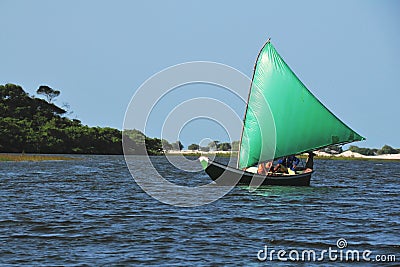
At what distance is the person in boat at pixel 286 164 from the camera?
132ft

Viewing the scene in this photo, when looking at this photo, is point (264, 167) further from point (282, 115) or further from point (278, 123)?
point (282, 115)

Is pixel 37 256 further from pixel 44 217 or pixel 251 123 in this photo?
pixel 251 123

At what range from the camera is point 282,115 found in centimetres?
3969

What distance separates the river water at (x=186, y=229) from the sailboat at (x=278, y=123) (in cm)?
435

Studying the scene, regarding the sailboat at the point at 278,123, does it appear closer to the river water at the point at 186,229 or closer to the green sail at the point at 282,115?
the green sail at the point at 282,115

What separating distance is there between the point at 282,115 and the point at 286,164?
3.69 metres

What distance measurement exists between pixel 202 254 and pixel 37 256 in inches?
176

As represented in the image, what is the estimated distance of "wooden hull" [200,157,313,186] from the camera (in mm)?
38969

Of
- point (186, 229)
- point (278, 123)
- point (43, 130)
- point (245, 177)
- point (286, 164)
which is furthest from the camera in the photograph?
point (43, 130)

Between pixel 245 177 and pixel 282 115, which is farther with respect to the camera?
pixel 282 115

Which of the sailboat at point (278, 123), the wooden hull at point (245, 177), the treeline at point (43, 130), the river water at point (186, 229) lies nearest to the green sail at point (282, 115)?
the sailboat at point (278, 123)

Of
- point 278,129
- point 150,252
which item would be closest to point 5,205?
point 150,252

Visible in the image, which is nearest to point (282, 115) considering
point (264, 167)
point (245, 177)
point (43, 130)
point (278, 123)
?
point (278, 123)

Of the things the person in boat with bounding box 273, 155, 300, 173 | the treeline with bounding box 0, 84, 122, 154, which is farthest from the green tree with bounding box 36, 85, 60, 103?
the person in boat with bounding box 273, 155, 300, 173
